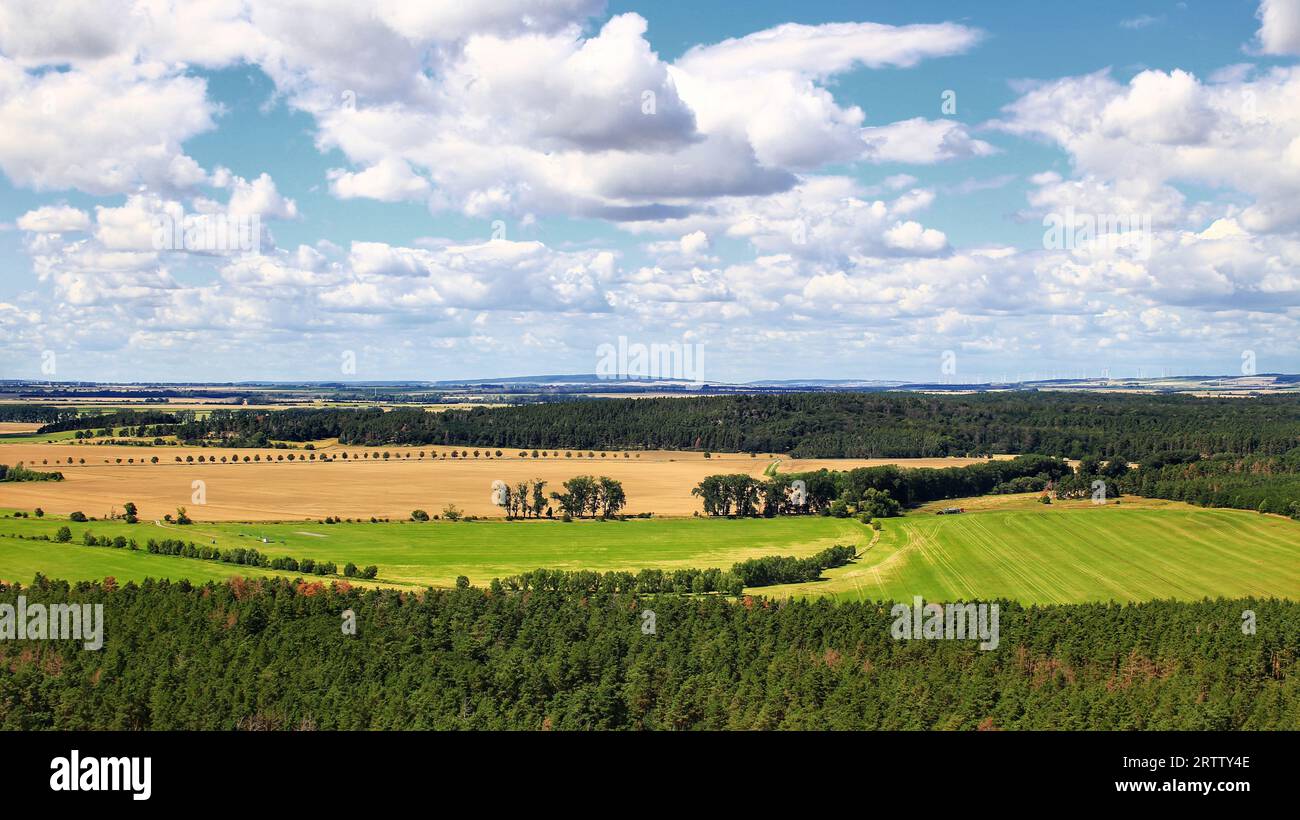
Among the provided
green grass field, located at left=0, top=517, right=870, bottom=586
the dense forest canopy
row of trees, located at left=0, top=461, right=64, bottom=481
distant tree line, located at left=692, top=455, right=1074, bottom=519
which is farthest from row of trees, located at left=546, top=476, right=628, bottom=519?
row of trees, located at left=0, top=461, right=64, bottom=481

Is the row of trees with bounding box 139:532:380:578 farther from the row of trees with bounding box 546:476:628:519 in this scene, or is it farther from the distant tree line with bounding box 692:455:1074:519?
the distant tree line with bounding box 692:455:1074:519

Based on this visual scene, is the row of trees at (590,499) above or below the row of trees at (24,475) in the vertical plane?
below

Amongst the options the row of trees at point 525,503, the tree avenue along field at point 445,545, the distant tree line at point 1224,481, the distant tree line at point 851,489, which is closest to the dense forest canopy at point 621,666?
the tree avenue along field at point 445,545

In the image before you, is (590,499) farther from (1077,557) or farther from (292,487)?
(1077,557)

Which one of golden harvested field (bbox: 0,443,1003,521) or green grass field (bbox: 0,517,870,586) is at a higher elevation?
golden harvested field (bbox: 0,443,1003,521)

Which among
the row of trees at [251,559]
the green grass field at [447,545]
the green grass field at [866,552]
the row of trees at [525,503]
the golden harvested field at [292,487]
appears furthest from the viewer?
the row of trees at [525,503]

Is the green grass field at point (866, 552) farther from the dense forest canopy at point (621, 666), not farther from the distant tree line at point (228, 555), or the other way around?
the dense forest canopy at point (621, 666)

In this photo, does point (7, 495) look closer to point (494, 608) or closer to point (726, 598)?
point (494, 608)

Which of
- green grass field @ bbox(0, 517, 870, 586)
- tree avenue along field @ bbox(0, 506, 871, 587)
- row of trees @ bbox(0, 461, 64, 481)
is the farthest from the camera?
row of trees @ bbox(0, 461, 64, 481)
